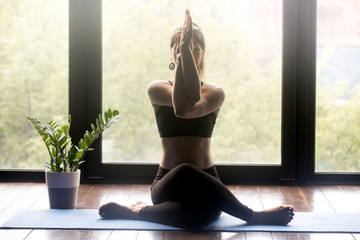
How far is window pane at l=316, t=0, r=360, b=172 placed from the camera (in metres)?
3.94

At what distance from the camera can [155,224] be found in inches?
111

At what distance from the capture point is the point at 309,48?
3.96 m

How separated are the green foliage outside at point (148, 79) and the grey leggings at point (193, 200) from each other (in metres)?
1.28

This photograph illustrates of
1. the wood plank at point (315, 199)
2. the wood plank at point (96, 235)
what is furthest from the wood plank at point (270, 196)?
the wood plank at point (96, 235)

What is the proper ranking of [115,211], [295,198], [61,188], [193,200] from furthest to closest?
[295,198] → [61,188] → [115,211] → [193,200]

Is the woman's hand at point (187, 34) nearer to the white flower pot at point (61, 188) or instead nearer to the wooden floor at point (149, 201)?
the wooden floor at point (149, 201)

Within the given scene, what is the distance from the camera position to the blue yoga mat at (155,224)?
273 cm

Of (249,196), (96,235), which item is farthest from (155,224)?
(249,196)

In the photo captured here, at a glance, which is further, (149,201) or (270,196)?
(270,196)

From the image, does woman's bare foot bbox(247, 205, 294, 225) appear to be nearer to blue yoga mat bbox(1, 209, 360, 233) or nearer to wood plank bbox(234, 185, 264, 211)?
blue yoga mat bbox(1, 209, 360, 233)

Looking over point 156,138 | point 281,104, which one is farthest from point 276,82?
point 156,138

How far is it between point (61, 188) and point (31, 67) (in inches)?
46.8

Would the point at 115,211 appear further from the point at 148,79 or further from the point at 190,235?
the point at 148,79

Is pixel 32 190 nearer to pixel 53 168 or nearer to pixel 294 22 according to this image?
pixel 53 168
